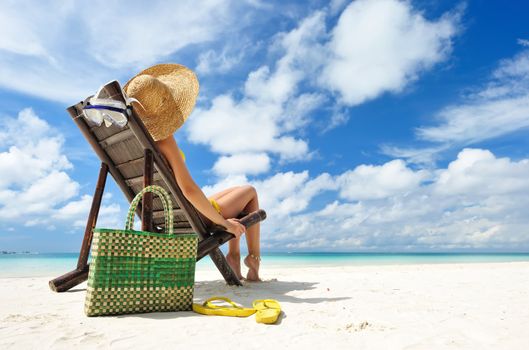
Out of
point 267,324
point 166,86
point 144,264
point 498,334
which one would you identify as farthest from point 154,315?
point 498,334

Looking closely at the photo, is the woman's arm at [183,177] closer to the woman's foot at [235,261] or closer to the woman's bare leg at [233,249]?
the woman's bare leg at [233,249]

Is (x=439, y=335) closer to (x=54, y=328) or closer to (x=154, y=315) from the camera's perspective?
(x=154, y=315)

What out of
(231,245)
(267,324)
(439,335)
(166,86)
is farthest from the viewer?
(231,245)

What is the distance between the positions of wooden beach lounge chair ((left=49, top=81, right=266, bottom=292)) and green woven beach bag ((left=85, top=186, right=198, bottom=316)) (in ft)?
1.66

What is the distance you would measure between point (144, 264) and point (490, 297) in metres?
3.47

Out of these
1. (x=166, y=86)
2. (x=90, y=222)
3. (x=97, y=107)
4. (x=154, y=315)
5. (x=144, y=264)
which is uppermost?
(x=166, y=86)

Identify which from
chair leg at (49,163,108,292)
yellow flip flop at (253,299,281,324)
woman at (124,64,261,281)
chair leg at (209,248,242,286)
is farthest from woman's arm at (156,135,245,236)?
chair leg at (49,163,108,292)

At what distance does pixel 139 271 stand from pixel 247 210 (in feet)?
7.20

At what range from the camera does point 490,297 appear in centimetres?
393

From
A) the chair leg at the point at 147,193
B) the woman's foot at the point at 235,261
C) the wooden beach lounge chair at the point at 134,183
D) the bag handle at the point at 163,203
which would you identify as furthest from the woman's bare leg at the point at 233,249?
the bag handle at the point at 163,203

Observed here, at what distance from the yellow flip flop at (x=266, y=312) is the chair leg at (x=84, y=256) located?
2.35m

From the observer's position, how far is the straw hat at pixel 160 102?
3377 millimetres

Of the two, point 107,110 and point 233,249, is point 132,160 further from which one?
point 233,249

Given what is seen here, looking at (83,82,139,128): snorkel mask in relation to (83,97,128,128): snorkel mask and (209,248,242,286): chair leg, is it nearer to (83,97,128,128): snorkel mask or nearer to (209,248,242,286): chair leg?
(83,97,128,128): snorkel mask
